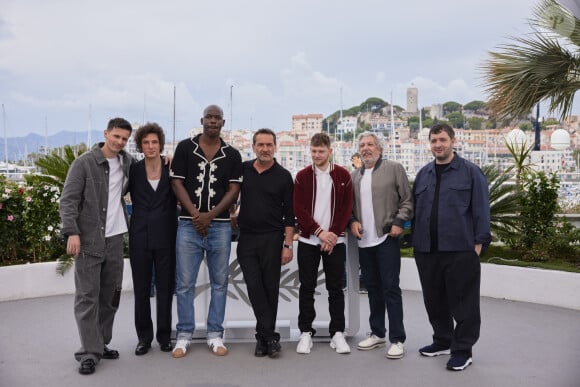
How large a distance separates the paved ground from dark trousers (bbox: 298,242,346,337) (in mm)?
247

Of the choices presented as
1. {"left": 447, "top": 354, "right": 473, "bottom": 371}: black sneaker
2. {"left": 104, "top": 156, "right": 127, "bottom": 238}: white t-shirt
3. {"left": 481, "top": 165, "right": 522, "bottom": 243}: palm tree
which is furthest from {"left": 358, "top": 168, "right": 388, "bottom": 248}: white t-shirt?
{"left": 481, "top": 165, "right": 522, "bottom": 243}: palm tree

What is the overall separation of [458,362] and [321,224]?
135 centimetres

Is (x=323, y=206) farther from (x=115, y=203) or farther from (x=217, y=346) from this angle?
(x=115, y=203)

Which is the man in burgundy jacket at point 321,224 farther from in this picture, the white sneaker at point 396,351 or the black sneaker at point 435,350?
the black sneaker at point 435,350

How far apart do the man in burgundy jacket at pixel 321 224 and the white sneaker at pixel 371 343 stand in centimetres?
14

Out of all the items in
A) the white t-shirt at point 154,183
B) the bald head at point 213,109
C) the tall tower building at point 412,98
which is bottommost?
Answer: the white t-shirt at point 154,183

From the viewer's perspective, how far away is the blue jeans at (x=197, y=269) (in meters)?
4.30

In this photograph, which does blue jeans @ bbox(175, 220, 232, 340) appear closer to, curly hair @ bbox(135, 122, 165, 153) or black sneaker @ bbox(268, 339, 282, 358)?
black sneaker @ bbox(268, 339, 282, 358)

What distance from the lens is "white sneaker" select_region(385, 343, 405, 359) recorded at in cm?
429

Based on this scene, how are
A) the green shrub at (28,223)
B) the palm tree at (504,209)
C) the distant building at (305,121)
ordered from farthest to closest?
the distant building at (305,121), the palm tree at (504,209), the green shrub at (28,223)

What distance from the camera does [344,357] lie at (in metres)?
4.33

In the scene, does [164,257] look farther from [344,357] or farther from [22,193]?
[22,193]

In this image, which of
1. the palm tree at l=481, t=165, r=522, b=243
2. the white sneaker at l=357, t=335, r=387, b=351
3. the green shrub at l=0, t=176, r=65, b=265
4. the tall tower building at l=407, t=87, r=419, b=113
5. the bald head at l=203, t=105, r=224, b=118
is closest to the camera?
the bald head at l=203, t=105, r=224, b=118

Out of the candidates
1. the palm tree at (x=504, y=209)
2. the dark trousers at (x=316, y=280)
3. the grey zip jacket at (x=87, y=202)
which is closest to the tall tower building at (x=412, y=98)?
the palm tree at (x=504, y=209)
